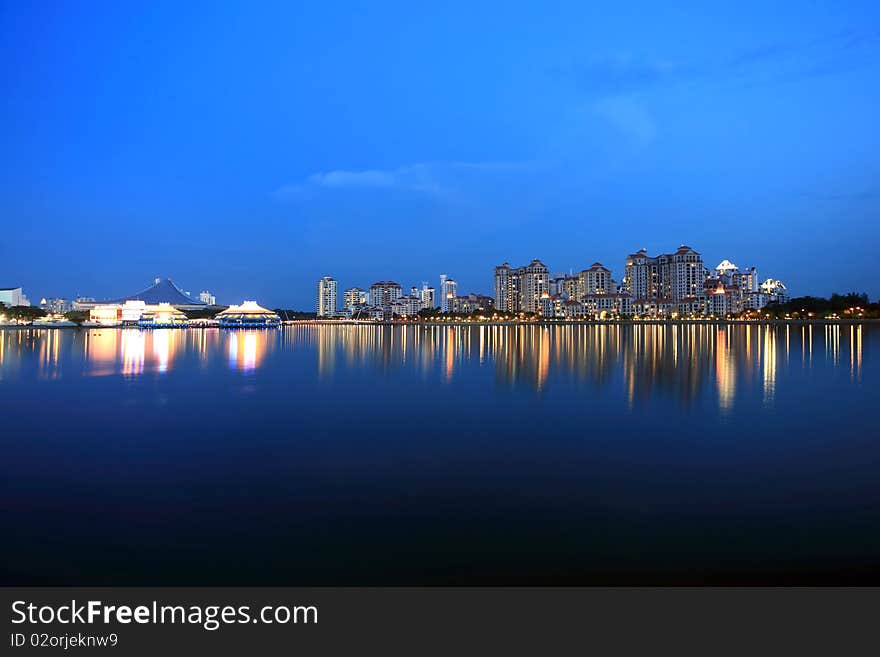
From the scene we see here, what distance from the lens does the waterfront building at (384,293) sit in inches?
5723

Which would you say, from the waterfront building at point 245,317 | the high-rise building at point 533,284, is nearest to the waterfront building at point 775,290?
the high-rise building at point 533,284

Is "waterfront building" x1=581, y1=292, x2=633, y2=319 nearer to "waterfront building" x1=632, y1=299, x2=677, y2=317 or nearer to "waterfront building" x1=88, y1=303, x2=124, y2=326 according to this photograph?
"waterfront building" x1=632, y1=299, x2=677, y2=317

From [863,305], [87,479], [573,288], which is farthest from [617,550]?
[573,288]

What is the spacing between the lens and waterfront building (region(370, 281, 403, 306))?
14538 centimetres

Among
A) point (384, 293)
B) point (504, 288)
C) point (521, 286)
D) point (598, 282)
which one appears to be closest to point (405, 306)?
point (384, 293)

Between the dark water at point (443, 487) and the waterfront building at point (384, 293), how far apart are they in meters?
133

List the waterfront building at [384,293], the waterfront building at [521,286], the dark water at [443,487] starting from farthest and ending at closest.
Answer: the waterfront building at [384,293], the waterfront building at [521,286], the dark water at [443,487]

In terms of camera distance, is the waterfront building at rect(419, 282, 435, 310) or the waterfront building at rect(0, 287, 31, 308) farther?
the waterfront building at rect(419, 282, 435, 310)

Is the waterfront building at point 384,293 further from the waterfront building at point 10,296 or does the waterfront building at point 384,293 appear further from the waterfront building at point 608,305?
the waterfront building at point 10,296

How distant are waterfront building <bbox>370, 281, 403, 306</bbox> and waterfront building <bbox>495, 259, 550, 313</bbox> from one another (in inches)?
1030

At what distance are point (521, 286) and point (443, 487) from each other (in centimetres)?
12859

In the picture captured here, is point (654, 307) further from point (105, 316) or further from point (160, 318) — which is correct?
point (105, 316)

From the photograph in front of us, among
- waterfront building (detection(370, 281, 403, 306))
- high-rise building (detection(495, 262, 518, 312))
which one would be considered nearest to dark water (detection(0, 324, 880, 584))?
high-rise building (detection(495, 262, 518, 312))
